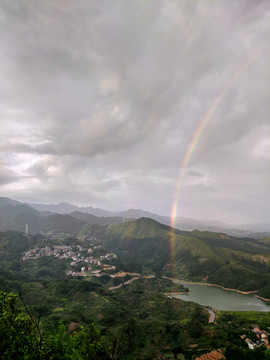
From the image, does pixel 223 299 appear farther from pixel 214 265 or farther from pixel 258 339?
pixel 258 339

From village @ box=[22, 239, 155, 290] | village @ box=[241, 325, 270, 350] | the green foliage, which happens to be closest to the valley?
the green foliage

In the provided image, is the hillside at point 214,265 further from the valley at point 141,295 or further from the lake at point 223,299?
the lake at point 223,299

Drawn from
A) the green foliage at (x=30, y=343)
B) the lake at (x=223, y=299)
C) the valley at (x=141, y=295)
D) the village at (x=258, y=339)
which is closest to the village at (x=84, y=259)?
the valley at (x=141, y=295)

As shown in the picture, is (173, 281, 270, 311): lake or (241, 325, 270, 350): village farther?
(173, 281, 270, 311): lake

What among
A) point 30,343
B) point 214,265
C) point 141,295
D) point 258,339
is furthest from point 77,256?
point 30,343

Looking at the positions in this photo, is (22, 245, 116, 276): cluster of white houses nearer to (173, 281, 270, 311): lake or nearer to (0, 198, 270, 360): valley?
(0, 198, 270, 360): valley

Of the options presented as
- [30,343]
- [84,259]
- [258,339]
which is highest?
[30,343]

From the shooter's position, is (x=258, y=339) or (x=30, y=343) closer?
(x=30, y=343)

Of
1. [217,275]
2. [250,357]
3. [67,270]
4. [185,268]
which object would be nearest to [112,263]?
[67,270]

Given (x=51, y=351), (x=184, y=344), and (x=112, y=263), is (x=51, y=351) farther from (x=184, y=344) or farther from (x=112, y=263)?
(x=112, y=263)
